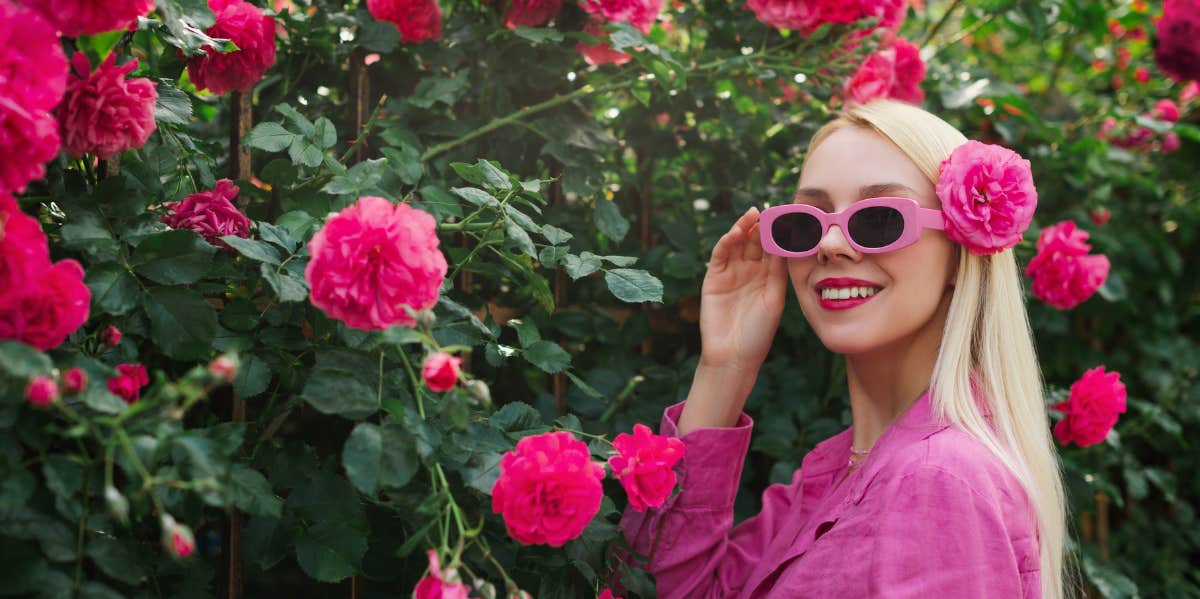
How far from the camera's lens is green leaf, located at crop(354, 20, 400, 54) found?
1612mm

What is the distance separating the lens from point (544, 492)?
105 centimetres

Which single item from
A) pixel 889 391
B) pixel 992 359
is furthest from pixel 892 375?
pixel 992 359

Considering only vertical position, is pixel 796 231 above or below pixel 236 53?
below

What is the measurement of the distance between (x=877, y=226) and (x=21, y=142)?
3.63ft

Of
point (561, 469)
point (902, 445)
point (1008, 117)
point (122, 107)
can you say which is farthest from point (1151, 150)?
point (122, 107)

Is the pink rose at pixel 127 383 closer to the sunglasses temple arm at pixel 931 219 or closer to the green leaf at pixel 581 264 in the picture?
the green leaf at pixel 581 264

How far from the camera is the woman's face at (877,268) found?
4.43 feet

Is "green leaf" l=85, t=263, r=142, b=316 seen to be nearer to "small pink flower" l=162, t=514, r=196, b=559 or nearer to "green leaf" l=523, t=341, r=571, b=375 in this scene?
"small pink flower" l=162, t=514, r=196, b=559

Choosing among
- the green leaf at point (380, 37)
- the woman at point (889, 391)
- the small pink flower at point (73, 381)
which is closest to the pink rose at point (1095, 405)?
the woman at point (889, 391)

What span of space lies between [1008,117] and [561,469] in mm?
1848

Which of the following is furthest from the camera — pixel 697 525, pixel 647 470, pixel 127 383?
pixel 697 525

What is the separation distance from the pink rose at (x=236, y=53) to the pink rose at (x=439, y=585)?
34.1 inches

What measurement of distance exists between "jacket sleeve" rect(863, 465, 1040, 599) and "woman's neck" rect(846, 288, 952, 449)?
29 centimetres

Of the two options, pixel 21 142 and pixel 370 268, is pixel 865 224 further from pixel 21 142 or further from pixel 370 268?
Result: pixel 21 142
